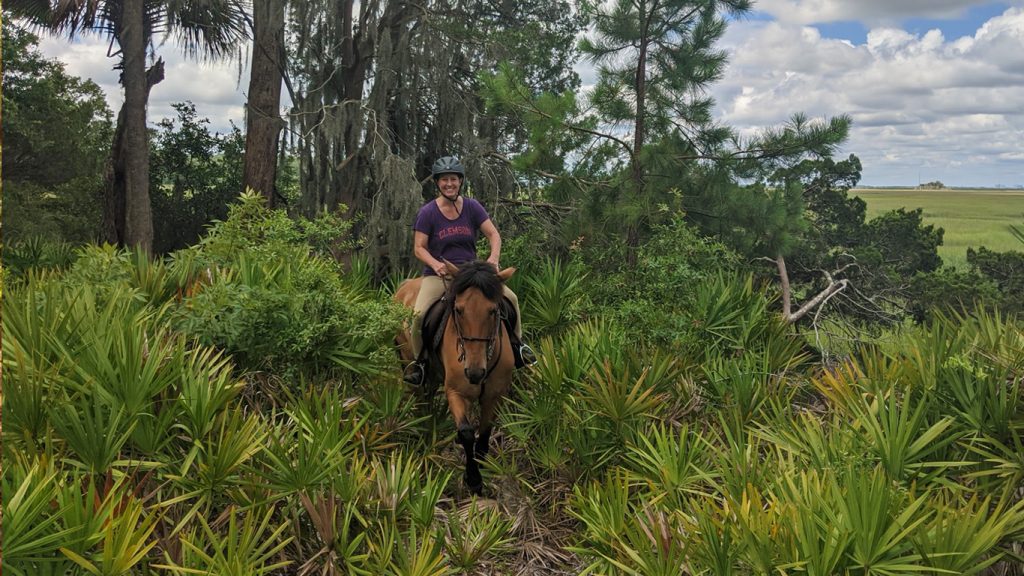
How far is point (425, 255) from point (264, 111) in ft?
28.1

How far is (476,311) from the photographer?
5.67 metres

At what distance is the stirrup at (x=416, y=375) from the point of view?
267 inches

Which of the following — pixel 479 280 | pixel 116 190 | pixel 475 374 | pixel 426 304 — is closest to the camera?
pixel 475 374

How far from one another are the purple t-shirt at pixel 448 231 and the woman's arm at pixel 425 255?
0.17 ft

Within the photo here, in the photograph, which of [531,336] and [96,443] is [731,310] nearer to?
[531,336]

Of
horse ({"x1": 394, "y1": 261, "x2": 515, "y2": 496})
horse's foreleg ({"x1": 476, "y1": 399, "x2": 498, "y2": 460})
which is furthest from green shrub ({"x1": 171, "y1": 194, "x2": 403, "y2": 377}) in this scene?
horse's foreleg ({"x1": 476, "y1": 399, "x2": 498, "y2": 460})

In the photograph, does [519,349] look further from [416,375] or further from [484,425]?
[416,375]

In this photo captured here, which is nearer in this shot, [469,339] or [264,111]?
[469,339]

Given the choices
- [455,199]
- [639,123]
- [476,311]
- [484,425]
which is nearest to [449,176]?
[455,199]

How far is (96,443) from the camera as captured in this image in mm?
4344

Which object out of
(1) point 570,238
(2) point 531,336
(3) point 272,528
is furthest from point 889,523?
(1) point 570,238

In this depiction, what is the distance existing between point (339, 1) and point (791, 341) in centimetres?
928

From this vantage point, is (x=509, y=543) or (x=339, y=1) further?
(x=339, y=1)

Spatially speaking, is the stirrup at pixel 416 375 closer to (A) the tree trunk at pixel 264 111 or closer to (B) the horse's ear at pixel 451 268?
(B) the horse's ear at pixel 451 268
